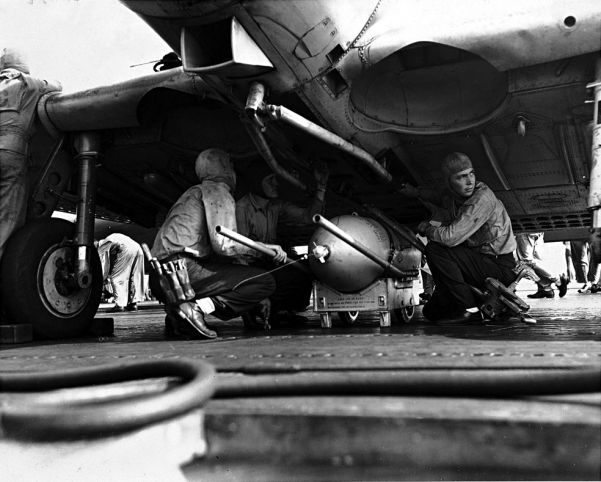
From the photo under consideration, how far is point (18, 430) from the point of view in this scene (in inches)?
43.6

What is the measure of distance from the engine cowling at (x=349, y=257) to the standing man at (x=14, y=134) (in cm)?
192

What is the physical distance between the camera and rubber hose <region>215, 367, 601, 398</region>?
46.6 inches

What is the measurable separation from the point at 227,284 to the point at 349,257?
78 cm

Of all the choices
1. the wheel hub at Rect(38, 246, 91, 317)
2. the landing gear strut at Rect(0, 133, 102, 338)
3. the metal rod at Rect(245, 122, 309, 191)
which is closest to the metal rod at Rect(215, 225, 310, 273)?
the metal rod at Rect(245, 122, 309, 191)

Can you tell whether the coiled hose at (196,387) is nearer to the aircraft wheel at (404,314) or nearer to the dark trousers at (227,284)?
the dark trousers at (227,284)

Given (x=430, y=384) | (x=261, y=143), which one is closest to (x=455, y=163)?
(x=261, y=143)

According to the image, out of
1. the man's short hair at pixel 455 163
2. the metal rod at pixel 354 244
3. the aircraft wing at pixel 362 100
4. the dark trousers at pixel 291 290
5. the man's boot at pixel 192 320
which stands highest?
the aircraft wing at pixel 362 100

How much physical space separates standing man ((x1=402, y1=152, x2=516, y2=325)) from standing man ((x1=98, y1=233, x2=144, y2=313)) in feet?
24.0

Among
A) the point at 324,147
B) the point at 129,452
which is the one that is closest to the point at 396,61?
the point at 324,147

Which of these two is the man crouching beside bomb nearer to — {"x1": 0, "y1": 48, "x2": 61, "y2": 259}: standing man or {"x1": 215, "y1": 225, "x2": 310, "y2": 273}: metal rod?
{"x1": 215, "y1": 225, "x2": 310, "y2": 273}: metal rod

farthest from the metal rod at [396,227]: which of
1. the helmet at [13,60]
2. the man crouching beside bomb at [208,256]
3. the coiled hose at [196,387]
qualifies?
the coiled hose at [196,387]

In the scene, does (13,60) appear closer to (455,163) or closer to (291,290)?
(291,290)

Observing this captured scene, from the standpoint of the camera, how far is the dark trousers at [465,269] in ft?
12.6

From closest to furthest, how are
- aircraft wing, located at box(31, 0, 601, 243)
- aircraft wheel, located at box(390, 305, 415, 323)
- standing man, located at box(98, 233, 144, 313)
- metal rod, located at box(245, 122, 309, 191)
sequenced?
1. aircraft wing, located at box(31, 0, 601, 243)
2. metal rod, located at box(245, 122, 309, 191)
3. aircraft wheel, located at box(390, 305, 415, 323)
4. standing man, located at box(98, 233, 144, 313)
